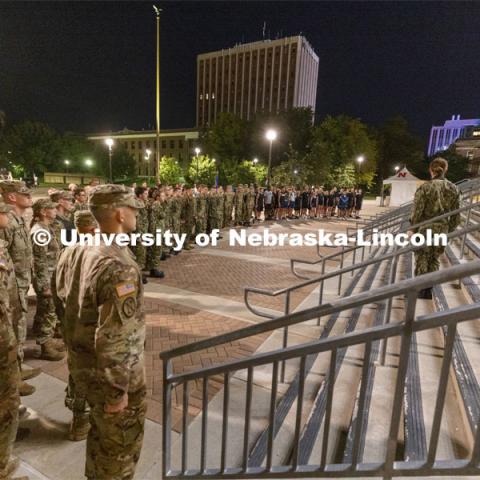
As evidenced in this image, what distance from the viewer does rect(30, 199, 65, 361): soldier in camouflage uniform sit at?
4.43 metres

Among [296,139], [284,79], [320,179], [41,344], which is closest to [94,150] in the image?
[296,139]

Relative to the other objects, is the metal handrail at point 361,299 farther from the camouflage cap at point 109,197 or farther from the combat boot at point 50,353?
the combat boot at point 50,353

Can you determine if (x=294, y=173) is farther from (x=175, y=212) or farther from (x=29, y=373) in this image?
(x=29, y=373)

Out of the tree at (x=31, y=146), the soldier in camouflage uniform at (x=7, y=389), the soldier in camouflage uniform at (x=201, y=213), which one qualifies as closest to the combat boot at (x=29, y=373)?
the soldier in camouflage uniform at (x=7, y=389)

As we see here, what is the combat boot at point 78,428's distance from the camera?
296cm

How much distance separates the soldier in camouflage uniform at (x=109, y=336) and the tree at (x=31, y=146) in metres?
73.3

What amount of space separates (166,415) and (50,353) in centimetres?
280

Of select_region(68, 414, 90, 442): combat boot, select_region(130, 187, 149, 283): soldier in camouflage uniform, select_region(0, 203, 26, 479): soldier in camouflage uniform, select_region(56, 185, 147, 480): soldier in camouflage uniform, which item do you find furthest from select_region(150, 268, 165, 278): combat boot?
select_region(56, 185, 147, 480): soldier in camouflage uniform

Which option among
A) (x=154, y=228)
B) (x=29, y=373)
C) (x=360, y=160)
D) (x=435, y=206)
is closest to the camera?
(x=29, y=373)

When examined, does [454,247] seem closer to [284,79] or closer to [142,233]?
[142,233]

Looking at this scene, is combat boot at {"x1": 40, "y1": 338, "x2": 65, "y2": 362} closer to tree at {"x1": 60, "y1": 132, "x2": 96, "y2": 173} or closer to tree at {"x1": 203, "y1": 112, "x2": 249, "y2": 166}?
tree at {"x1": 203, "y1": 112, "x2": 249, "y2": 166}

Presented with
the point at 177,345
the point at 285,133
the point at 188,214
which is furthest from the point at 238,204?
the point at 285,133

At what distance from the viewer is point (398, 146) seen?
186 ft

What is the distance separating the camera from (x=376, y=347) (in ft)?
11.8
